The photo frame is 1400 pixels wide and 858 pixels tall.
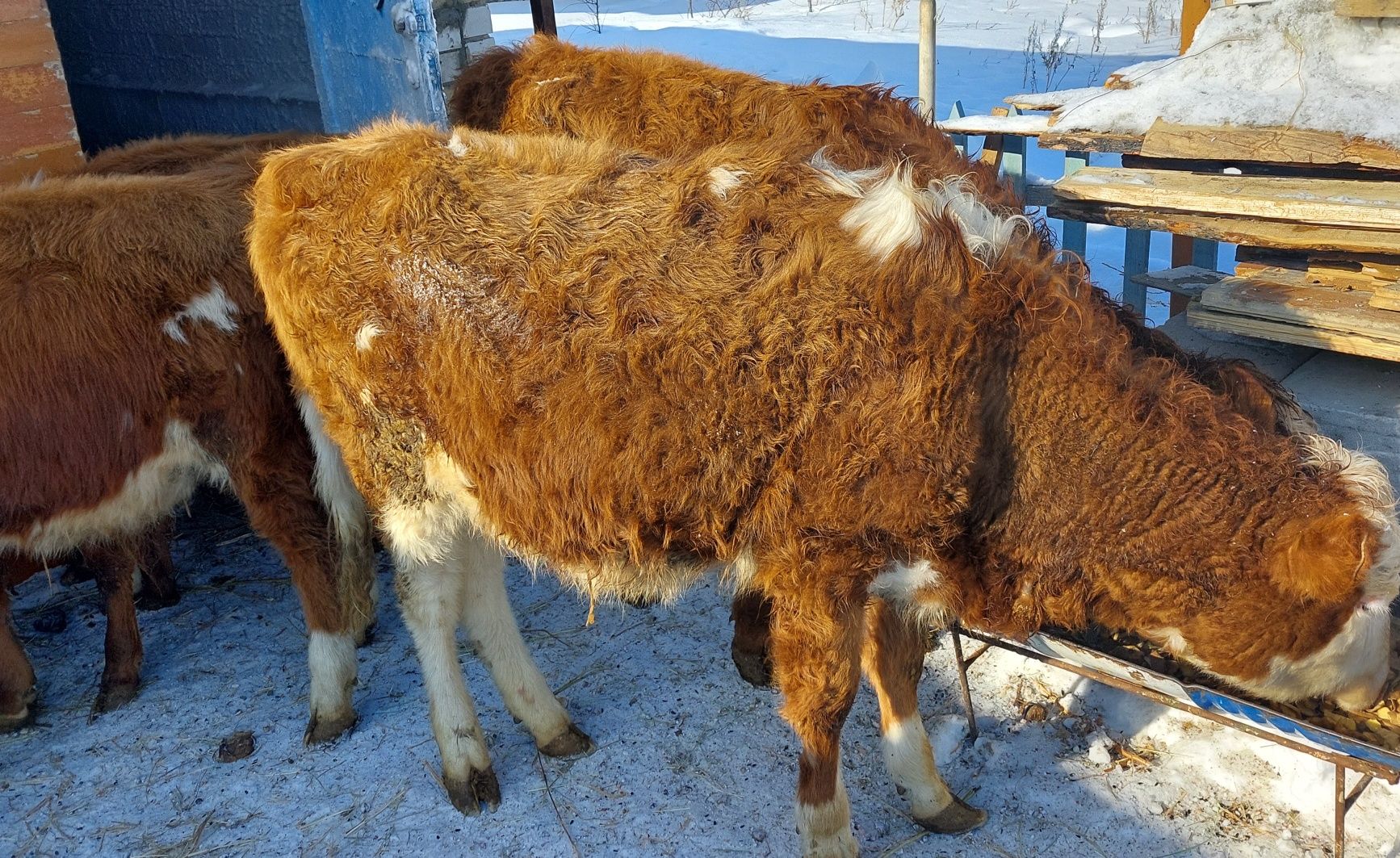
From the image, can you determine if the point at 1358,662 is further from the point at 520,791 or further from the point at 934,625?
the point at 520,791

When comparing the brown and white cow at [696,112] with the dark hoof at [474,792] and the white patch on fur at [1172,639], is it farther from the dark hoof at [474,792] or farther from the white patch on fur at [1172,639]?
the dark hoof at [474,792]

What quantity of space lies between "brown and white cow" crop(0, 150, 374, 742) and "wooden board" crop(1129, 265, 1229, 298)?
3.55 meters

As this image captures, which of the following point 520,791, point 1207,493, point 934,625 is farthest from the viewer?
point 520,791

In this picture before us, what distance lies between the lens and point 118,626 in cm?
450

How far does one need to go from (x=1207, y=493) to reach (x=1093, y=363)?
460mm

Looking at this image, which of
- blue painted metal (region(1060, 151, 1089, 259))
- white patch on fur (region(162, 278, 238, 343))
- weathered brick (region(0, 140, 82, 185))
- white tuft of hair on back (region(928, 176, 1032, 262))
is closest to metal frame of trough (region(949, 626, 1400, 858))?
white tuft of hair on back (region(928, 176, 1032, 262))

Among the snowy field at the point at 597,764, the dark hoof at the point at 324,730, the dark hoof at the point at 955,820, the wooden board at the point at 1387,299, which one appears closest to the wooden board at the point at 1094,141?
the wooden board at the point at 1387,299

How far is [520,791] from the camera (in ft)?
12.7

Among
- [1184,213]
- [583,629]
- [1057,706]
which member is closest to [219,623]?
[583,629]

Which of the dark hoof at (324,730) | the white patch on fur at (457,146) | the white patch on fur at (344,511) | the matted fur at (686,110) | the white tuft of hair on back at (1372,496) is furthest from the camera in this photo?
the dark hoof at (324,730)

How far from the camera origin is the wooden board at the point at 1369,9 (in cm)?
366

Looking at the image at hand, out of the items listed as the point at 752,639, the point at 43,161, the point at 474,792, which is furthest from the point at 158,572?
the point at 752,639

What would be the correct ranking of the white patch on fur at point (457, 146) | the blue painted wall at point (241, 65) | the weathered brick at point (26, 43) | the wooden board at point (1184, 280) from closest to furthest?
the white patch on fur at point (457, 146)
the wooden board at point (1184, 280)
the weathered brick at point (26, 43)
the blue painted wall at point (241, 65)

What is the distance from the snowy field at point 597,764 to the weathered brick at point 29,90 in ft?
7.97
